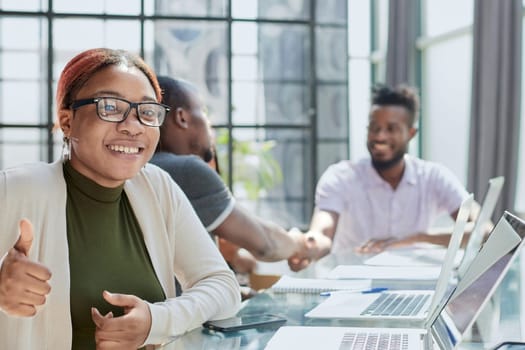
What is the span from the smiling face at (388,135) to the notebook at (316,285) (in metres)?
1.40

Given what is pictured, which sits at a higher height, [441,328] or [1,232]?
[1,232]

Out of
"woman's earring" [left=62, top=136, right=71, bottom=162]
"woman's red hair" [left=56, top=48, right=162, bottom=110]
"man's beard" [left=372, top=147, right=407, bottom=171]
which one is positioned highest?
"woman's red hair" [left=56, top=48, right=162, bottom=110]

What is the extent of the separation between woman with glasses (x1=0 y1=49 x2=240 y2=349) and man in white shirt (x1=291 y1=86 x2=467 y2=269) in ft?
5.51

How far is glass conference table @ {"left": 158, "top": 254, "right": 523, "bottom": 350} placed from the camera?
1.31 metres

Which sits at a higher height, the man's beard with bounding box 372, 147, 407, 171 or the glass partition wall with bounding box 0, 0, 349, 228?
the glass partition wall with bounding box 0, 0, 349, 228

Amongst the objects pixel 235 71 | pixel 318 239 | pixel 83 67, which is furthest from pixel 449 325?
pixel 235 71

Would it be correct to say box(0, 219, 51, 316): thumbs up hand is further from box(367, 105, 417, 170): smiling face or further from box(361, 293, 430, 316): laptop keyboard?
box(367, 105, 417, 170): smiling face

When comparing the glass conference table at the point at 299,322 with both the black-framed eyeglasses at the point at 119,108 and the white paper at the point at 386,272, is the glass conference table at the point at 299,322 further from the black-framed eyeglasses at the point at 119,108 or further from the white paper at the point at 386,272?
the black-framed eyeglasses at the point at 119,108

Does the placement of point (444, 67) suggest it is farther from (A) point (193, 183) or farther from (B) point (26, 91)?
(A) point (193, 183)

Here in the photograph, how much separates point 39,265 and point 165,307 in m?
0.32

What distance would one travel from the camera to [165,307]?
1.39 m

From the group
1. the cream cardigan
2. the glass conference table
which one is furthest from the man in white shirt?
the cream cardigan

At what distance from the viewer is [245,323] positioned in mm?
1430

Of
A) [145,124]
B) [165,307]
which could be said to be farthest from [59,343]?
[145,124]
